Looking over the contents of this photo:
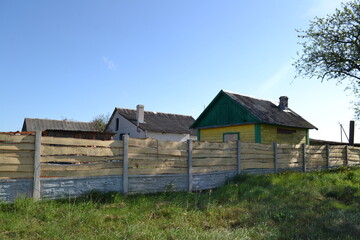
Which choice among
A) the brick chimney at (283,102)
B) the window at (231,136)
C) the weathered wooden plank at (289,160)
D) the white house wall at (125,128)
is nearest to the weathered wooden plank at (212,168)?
the weathered wooden plank at (289,160)

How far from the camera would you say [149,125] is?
33219 millimetres

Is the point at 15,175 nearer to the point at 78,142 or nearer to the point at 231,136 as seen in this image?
the point at 78,142

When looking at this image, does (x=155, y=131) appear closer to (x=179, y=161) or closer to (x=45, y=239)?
(x=179, y=161)

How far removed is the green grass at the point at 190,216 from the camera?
18.2 feet

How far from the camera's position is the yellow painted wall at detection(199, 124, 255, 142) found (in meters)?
18.6

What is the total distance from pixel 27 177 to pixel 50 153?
80 cm

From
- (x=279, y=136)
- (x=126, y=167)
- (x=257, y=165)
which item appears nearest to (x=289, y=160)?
(x=257, y=165)

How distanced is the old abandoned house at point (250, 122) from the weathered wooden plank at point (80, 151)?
11.2m

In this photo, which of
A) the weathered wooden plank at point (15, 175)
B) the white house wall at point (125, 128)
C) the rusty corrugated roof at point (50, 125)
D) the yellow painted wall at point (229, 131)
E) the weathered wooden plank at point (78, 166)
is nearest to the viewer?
the weathered wooden plank at point (15, 175)

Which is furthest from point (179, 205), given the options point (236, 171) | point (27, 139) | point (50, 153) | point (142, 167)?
point (236, 171)

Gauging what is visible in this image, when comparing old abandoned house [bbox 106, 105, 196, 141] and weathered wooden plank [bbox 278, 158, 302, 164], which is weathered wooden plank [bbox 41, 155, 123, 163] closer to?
weathered wooden plank [bbox 278, 158, 302, 164]

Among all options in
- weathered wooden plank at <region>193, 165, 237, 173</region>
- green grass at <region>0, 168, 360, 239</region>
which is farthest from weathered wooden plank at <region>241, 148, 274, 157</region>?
green grass at <region>0, 168, 360, 239</region>

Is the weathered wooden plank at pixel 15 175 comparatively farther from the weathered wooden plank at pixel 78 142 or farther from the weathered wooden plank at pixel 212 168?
the weathered wooden plank at pixel 212 168

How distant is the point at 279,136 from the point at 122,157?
13.2 metres
